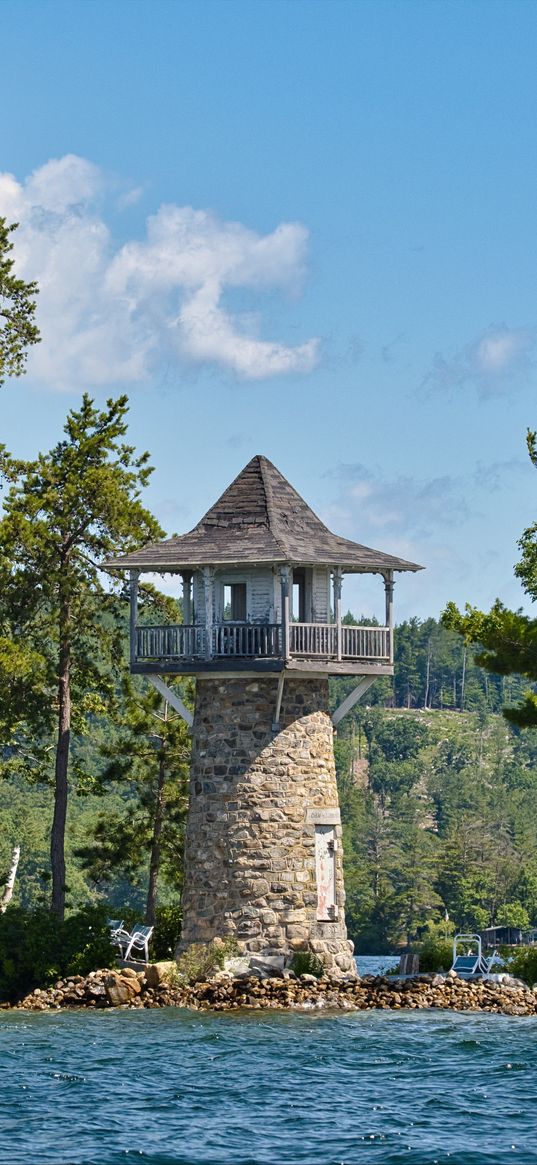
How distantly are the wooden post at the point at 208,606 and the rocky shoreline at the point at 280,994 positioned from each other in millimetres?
5658

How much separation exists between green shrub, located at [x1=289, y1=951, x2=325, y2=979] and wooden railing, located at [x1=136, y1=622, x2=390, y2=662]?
526cm

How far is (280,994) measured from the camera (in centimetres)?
3184

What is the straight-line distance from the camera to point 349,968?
110 feet

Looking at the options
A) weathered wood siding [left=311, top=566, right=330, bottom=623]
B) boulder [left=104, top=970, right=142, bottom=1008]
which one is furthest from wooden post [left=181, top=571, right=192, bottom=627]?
boulder [left=104, top=970, right=142, bottom=1008]

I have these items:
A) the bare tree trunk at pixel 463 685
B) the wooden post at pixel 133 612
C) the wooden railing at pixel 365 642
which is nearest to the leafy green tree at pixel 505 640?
the wooden railing at pixel 365 642

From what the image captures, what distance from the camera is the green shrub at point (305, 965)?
3281 centimetres

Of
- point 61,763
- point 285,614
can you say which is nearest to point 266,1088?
point 285,614

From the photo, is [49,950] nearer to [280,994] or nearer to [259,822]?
[259,822]

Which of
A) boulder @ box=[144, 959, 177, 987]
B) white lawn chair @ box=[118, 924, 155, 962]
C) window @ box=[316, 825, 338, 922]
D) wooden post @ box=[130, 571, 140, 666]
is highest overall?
wooden post @ box=[130, 571, 140, 666]

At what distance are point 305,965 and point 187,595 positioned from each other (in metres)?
7.26

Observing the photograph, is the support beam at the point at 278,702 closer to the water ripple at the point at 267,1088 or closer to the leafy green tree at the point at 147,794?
the water ripple at the point at 267,1088

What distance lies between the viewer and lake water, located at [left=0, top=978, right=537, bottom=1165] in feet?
67.5

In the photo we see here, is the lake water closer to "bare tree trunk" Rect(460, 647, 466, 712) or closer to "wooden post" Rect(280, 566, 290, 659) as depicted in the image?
"wooden post" Rect(280, 566, 290, 659)

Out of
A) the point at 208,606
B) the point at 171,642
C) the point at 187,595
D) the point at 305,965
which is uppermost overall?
the point at 187,595
